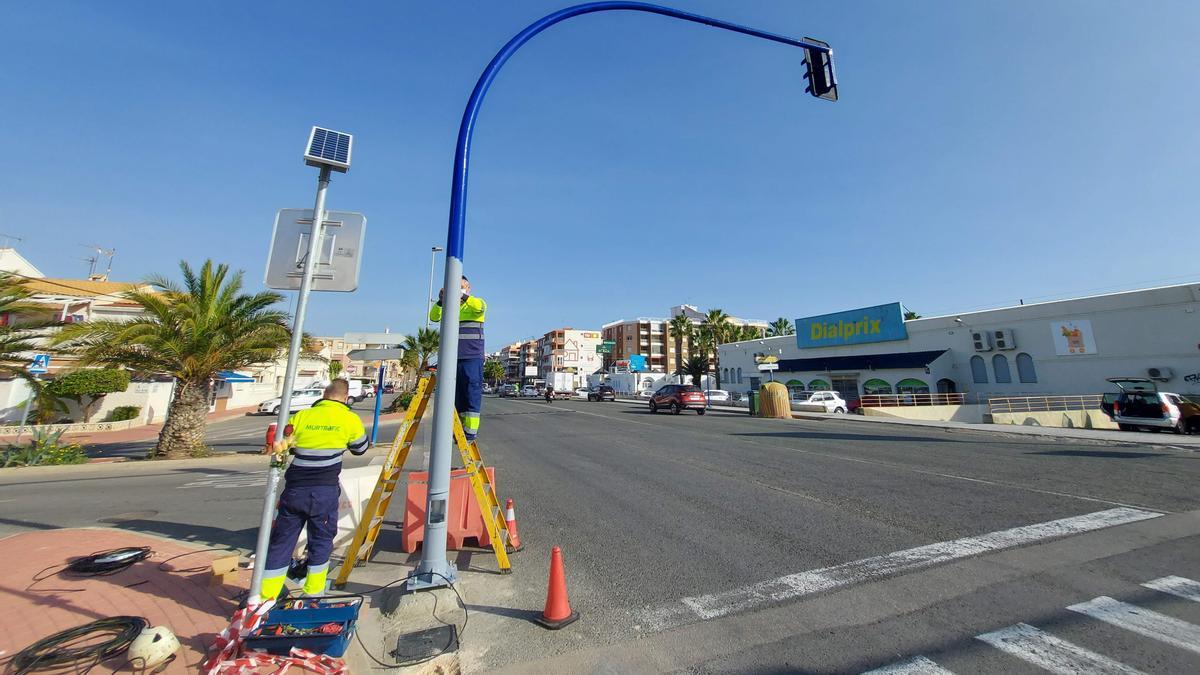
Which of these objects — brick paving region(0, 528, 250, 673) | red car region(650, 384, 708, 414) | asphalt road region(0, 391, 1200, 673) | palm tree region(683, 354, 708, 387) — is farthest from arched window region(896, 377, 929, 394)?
brick paving region(0, 528, 250, 673)

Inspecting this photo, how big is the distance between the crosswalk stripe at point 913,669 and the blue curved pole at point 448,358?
314 centimetres

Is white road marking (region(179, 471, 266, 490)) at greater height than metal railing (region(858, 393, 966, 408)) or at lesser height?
lesser

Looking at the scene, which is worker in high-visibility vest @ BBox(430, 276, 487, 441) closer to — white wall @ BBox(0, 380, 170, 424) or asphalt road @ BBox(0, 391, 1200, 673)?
asphalt road @ BBox(0, 391, 1200, 673)

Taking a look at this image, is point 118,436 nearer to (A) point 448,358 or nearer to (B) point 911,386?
(A) point 448,358

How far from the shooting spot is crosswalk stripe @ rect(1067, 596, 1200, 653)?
3.00m

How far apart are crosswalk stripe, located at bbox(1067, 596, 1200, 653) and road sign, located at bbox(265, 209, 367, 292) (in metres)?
6.23

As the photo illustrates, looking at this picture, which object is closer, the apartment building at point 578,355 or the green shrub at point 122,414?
the green shrub at point 122,414

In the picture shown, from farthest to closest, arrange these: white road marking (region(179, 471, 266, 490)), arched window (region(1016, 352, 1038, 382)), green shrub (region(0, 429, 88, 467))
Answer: arched window (region(1016, 352, 1038, 382)) < green shrub (region(0, 429, 88, 467)) < white road marking (region(179, 471, 266, 490))

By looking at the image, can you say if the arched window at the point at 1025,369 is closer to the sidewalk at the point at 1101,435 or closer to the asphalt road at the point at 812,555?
the sidewalk at the point at 1101,435

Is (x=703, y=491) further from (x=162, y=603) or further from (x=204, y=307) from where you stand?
(x=204, y=307)

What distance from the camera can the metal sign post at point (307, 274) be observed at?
10.4 ft

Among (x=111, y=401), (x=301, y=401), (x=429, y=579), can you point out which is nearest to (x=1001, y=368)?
(x=429, y=579)

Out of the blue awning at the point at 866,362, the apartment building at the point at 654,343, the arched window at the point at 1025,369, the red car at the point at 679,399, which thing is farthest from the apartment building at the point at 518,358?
the arched window at the point at 1025,369

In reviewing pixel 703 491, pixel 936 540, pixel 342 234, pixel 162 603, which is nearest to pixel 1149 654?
pixel 936 540
